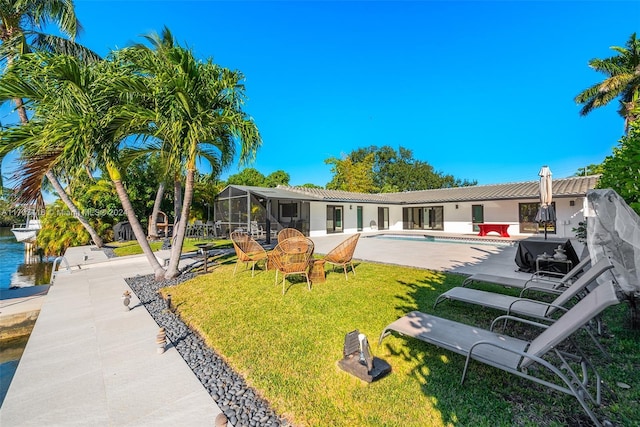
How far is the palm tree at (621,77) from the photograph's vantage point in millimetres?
16938

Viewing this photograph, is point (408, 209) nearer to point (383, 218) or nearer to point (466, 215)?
point (383, 218)

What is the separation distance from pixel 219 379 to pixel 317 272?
360cm

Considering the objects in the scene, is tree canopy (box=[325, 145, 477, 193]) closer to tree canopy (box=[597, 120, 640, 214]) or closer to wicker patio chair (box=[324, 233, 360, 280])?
wicker patio chair (box=[324, 233, 360, 280])

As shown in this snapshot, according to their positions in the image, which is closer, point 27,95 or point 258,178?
point 27,95

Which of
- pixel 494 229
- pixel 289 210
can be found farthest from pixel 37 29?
pixel 494 229

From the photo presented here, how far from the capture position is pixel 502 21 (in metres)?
13.1

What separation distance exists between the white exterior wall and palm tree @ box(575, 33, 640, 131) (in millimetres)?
7214

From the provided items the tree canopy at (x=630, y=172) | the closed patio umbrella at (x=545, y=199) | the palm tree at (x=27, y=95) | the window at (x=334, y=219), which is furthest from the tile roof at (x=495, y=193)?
the palm tree at (x=27, y=95)

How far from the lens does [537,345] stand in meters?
2.35

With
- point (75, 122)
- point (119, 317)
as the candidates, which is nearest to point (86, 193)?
point (75, 122)

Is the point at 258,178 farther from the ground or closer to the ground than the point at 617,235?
farther from the ground

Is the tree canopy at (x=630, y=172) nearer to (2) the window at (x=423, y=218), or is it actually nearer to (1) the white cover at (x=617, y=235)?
(1) the white cover at (x=617, y=235)

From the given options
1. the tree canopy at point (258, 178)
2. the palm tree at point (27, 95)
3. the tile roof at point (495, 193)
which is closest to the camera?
the palm tree at point (27, 95)

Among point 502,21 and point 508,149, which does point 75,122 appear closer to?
point 502,21
